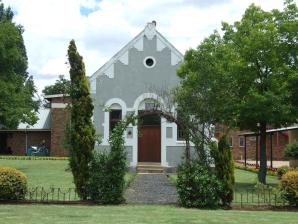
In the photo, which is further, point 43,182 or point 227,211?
point 43,182

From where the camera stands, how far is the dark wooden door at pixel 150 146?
31.0 meters

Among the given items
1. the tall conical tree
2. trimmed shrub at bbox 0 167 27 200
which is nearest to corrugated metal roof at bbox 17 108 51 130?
the tall conical tree

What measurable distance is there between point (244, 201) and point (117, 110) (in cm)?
1519

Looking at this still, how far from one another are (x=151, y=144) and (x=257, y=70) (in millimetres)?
11202

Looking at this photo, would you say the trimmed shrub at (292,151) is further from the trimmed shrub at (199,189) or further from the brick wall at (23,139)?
the brick wall at (23,139)

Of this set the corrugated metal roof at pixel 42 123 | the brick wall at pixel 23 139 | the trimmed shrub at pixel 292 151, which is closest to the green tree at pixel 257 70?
the trimmed shrub at pixel 292 151

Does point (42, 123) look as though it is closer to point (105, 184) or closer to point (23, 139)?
point (23, 139)

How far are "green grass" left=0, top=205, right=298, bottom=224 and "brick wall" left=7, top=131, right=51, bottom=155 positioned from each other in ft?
128

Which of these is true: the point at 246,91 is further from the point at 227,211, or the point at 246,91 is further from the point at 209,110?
the point at 227,211

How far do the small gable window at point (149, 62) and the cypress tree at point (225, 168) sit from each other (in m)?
15.3

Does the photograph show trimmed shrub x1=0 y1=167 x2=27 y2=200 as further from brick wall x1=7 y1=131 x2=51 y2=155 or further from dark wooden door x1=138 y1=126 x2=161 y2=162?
brick wall x1=7 y1=131 x2=51 y2=155

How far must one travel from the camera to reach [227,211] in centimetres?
1381

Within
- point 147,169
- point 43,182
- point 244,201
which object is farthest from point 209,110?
point 147,169

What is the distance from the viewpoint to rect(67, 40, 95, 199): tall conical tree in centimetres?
1577
